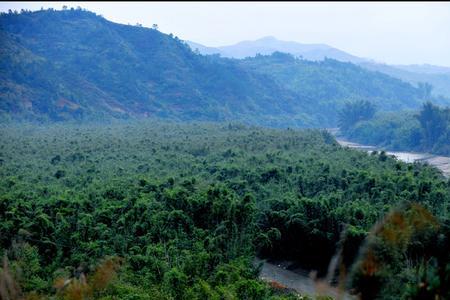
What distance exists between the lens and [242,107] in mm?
76500

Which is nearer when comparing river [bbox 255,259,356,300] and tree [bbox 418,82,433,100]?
river [bbox 255,259,356,300]

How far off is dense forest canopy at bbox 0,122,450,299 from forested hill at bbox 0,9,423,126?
106 ft

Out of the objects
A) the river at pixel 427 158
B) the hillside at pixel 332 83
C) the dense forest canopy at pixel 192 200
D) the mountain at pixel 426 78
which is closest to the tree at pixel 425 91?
the hillside at pixel 332 83

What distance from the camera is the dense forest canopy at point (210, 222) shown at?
10.5 meters

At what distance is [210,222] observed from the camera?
1705cm

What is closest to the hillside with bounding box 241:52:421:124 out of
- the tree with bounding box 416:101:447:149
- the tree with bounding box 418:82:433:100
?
the tree with bounding box 418:82:433:100

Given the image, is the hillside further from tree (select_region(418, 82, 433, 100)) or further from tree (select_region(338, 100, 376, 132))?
tree (select_region(338, 100, 376, 132))

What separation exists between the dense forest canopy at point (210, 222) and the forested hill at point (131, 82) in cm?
3232

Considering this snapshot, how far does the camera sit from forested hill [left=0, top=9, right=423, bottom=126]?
61.7m

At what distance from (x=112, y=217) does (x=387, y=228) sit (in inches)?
467

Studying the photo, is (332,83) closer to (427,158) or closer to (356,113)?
(356,113)

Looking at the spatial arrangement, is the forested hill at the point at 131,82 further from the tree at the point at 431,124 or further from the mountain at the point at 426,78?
the mountain at the point at 426,78

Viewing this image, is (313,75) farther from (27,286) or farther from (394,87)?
(27,286)

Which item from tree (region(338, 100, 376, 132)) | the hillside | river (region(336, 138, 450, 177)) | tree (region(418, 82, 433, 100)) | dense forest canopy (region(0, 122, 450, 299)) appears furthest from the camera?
tree (region(418, 82, 433, 100))
